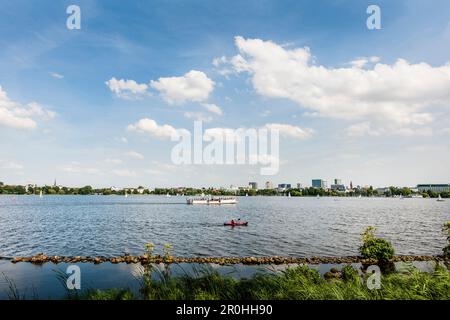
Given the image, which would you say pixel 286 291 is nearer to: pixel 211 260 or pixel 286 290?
pixel 286 290

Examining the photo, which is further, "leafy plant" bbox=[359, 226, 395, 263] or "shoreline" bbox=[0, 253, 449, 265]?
"shoreline" bbox=[0, 253, 449, 265]

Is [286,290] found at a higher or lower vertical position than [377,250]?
higher

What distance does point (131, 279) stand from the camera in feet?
88.9

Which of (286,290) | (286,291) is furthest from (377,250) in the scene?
(286,291)

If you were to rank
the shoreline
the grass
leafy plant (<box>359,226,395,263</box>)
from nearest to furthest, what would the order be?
the grass
leafy plant (<box>359,226,395,263</box>)
the shoreline

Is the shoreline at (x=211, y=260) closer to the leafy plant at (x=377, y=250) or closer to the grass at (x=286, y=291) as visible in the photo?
the leafy plant at (x=377, y=250)

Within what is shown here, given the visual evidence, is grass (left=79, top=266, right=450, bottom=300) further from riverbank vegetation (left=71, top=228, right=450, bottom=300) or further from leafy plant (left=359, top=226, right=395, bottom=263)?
leafy plant (left=359, top=226, right=395, bottom=263)

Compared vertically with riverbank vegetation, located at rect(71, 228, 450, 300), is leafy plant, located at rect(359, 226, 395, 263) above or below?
below

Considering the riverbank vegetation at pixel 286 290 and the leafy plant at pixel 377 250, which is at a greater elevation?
the riverbank vegetation at pixel 286 290

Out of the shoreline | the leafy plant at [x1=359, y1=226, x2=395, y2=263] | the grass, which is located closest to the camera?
the grass

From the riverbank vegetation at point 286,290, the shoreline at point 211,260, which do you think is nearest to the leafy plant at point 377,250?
the shoreline at point 211,260

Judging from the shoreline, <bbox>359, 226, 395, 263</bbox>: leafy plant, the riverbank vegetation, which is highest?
the riverbank vegetation

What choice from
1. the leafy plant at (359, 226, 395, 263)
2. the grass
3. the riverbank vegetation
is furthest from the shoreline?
the grass

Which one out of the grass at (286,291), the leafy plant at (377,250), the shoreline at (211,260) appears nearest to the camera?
the grass at (286,291)
